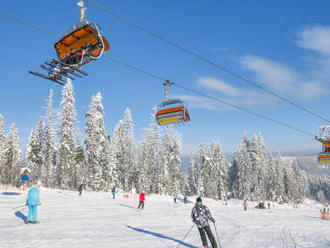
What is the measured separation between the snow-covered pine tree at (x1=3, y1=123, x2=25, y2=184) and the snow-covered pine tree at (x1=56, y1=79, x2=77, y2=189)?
6.36 m

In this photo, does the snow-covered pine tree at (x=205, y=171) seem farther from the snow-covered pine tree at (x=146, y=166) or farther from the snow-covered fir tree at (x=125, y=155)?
the snow-covered fir tree at (x=125, y=155)

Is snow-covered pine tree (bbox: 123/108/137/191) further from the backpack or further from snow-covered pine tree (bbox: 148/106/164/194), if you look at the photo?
the backpack

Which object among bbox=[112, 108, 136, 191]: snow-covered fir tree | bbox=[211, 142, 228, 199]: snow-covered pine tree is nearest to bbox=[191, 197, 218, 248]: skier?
bbox=[112, 108, 136, 191]: snow-covered fir tree

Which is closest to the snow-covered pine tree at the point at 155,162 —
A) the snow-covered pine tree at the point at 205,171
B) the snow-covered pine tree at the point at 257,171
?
the snow-covered pine tree at the point at 205,171

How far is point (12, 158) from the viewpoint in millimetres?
45750

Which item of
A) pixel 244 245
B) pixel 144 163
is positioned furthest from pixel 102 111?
pixel 244 245

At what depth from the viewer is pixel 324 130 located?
23.3 meters

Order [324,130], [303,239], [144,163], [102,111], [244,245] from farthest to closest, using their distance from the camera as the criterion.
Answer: [144,163]
[102,111]
[324,130]
[303,239]
[244,245]

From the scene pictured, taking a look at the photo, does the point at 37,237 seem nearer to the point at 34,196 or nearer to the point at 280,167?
the point at 34,196

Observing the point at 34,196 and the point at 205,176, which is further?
the point at 205,176

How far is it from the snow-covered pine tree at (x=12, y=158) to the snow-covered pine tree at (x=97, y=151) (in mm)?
10676

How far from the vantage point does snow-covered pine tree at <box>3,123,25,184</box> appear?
3878 cm

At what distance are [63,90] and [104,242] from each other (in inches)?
1350

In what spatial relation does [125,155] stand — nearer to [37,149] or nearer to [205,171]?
[37,149]
